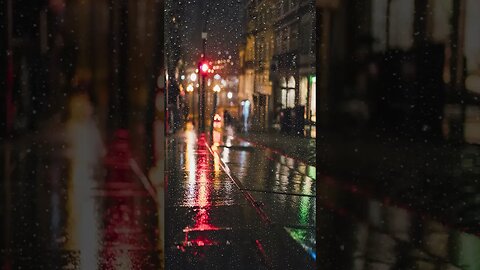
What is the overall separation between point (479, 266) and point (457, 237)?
23 centimetres

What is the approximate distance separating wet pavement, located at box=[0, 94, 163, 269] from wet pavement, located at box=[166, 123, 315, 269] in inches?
75.0

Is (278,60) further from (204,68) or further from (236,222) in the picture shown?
(236,222)

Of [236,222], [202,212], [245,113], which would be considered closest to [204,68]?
[245,113]

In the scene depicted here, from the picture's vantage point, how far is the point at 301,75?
31.0 meters

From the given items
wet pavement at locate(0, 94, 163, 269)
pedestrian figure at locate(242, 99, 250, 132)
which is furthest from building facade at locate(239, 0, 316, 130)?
wet pavement at locate(0, 94, 163, 269)

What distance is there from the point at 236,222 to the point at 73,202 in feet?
13.3

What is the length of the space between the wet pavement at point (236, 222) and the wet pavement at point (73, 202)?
1904mm

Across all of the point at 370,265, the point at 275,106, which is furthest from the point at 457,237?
the point at 275,106

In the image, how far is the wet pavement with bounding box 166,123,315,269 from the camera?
17.1 feet

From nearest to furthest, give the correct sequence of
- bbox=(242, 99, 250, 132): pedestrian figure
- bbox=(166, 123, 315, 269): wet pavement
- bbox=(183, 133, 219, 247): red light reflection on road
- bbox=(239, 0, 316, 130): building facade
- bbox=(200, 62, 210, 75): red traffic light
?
bbox=(166, 123, 315, 269): wet pavement
bbox=(183, 133, 219, 247): red light reflection on road
bbox=(200, 62, 210, 75): red traffic light
bbox=(239, 0, 316, 130): building facade
bbox=(242, 99, 250, 132): pedestrian figure

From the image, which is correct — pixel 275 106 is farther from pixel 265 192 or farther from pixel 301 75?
pixel 265 192

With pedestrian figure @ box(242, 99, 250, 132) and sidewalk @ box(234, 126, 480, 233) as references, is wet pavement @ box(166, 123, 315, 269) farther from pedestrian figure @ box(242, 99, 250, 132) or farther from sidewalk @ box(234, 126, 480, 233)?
pedestrian figure @ box(242, 99, 250, 132)

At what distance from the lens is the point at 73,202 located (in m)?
2.98

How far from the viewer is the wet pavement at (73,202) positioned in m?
2.91
